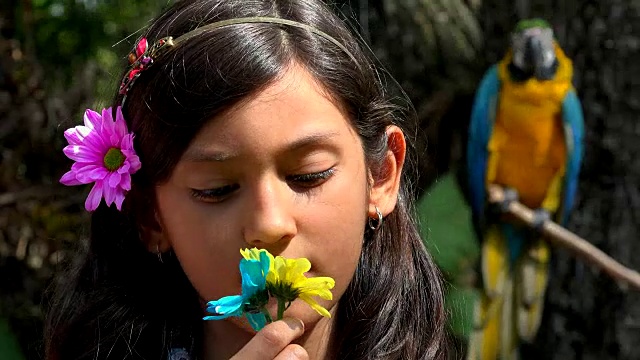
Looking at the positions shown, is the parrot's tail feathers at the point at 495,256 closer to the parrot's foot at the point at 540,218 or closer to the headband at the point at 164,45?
the parrot's foot at the point at 540,218

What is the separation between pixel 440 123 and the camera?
301 cm

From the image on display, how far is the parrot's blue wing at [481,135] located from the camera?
2.41 meters

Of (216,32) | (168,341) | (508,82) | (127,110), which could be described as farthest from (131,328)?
(508,82)

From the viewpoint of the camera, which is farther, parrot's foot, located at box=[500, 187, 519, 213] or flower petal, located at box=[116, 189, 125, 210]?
parrot's foot, located at box=[500, 187, 519, 213]

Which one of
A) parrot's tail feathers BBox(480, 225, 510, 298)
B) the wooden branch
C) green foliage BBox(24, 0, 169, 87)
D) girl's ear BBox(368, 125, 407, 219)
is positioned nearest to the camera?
girl's ear BBox(368, 125, 407, 219)

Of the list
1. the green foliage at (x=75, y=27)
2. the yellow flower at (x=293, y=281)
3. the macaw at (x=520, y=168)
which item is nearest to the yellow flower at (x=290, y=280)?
the yellow flower at (x=293, y=281)

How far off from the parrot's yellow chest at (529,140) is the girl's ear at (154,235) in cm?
162

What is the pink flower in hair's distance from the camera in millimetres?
883

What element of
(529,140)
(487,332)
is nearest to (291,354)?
(487,332)

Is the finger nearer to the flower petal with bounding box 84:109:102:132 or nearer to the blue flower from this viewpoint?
the blue flower

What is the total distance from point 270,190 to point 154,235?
0.22m

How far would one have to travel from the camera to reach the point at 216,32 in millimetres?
855

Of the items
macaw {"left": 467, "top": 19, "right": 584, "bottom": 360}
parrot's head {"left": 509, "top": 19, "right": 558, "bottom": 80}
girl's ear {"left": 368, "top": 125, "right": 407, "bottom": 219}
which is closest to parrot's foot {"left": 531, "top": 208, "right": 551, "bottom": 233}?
macaw {"left": 467, "top": 19, "right": 584, "bottom": 360}

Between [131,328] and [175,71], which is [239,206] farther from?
[131,328]
